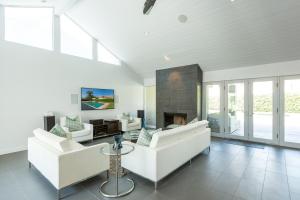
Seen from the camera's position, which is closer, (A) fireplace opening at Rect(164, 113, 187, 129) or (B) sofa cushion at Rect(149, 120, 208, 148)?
(B) sofa cushion at Rect(149, 120, 208, 148)

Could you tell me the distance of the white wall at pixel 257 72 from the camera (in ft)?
15.1

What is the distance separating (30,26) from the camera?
468 centimetres

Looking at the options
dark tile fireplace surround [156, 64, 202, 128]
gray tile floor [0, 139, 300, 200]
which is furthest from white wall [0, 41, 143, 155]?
dark tile fireplace surround [156, 64, 202, 128]

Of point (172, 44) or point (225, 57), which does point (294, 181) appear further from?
point (172, 44)

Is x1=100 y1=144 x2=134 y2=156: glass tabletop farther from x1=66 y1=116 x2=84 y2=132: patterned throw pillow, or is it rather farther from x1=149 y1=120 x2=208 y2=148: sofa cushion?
x1=66 y1=116 x2=84 y2=132: patterned throw pillow

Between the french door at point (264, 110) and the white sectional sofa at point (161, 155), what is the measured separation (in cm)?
324

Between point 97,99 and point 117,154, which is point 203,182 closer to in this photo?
point 117,154

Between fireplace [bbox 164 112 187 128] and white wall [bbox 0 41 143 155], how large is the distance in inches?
108

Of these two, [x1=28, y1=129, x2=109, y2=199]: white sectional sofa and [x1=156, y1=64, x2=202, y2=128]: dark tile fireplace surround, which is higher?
[x1=156, y1=64, x2=202, y2=128]: dark tile fireplace surround

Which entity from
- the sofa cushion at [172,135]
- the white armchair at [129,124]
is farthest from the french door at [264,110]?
the white armchair at [129,124]

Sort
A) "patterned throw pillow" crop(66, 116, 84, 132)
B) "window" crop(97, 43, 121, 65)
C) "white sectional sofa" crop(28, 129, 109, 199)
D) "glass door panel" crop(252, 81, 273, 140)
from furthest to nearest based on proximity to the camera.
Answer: "window" crop(97, 43, 121, 65)
"glass door panel" crop(252, 81, 273, 140)
"patterned throw pillow" crop(66, 116, 84, 132)
"white sectional sofa" crop(28, 129, 109, 199)

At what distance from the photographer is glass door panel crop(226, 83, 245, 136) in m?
5.52

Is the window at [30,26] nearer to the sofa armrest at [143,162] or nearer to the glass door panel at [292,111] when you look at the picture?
the sofa armrest at [143,162]

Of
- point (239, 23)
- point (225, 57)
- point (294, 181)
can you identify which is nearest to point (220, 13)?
point (239, 23)
